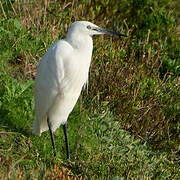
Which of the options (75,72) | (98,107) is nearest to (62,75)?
(75,72)

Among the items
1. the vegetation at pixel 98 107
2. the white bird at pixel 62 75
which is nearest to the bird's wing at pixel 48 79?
the white bird at pixel 62 75

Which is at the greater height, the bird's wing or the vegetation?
the bird's wing

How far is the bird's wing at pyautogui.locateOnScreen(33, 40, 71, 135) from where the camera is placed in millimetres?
3602

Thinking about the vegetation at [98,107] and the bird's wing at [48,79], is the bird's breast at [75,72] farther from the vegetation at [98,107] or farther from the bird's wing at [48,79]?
the vegetation at [98,107]

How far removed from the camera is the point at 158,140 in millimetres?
4766

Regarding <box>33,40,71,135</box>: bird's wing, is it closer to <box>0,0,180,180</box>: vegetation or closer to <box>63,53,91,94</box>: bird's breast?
<box>63,53,91,94</box>: bird's breast

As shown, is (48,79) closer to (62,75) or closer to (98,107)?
(62,75)

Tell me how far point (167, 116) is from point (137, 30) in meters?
2.00

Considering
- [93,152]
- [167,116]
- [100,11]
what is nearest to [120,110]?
[167,116]

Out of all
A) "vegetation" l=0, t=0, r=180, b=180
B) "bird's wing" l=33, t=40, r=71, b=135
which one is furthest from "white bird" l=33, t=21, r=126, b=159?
"vegetation" l=0, t=0, r=180, b=180

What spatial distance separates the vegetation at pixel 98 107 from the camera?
346cm

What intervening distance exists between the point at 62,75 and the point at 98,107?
0.82 m

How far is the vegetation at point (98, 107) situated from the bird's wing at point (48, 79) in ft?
0.68

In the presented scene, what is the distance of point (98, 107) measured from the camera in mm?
4418
